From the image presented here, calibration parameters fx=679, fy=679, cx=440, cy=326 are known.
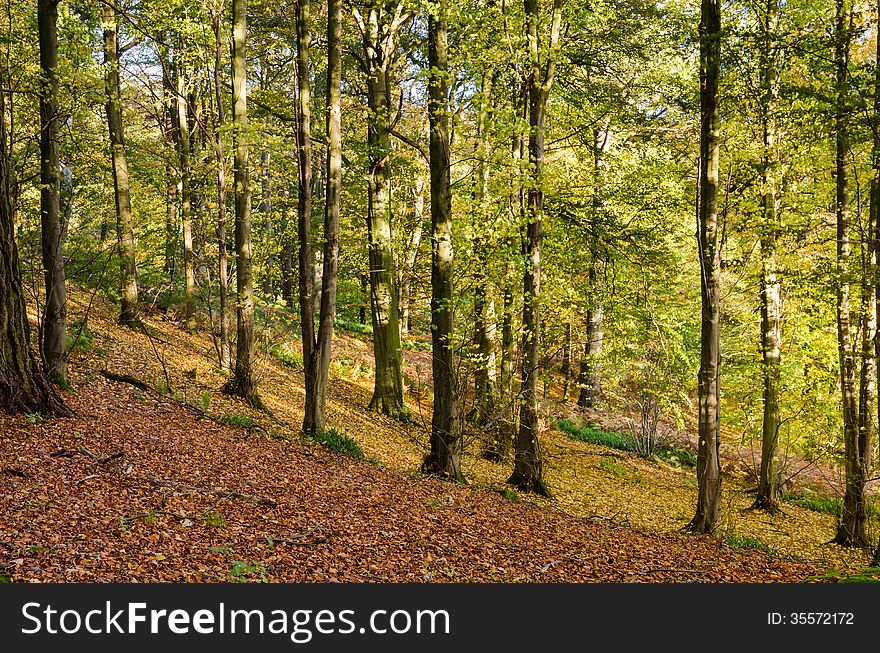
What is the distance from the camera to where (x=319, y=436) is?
419 inches

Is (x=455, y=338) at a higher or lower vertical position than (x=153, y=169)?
lower

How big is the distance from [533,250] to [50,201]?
21.3 ft

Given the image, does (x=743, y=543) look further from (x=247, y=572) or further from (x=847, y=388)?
(x=247, y=572)

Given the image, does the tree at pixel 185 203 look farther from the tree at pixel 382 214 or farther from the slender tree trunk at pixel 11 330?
the slender tree trunk at pixel 11 330

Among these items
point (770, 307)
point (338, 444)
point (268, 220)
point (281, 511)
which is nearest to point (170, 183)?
point (268, 220)

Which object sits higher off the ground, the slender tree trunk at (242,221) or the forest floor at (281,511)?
the slender tree trunk at (242,221)

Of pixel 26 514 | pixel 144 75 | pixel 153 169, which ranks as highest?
pixel 144 75

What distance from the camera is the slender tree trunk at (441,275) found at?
9.48 metres

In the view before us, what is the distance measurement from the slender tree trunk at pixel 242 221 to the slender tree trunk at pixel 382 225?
2.28 m

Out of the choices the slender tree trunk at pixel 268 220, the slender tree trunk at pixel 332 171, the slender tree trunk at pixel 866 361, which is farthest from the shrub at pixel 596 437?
the slender tree trunk at pixel 332 171

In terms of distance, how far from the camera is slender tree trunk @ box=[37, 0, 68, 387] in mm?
8070
